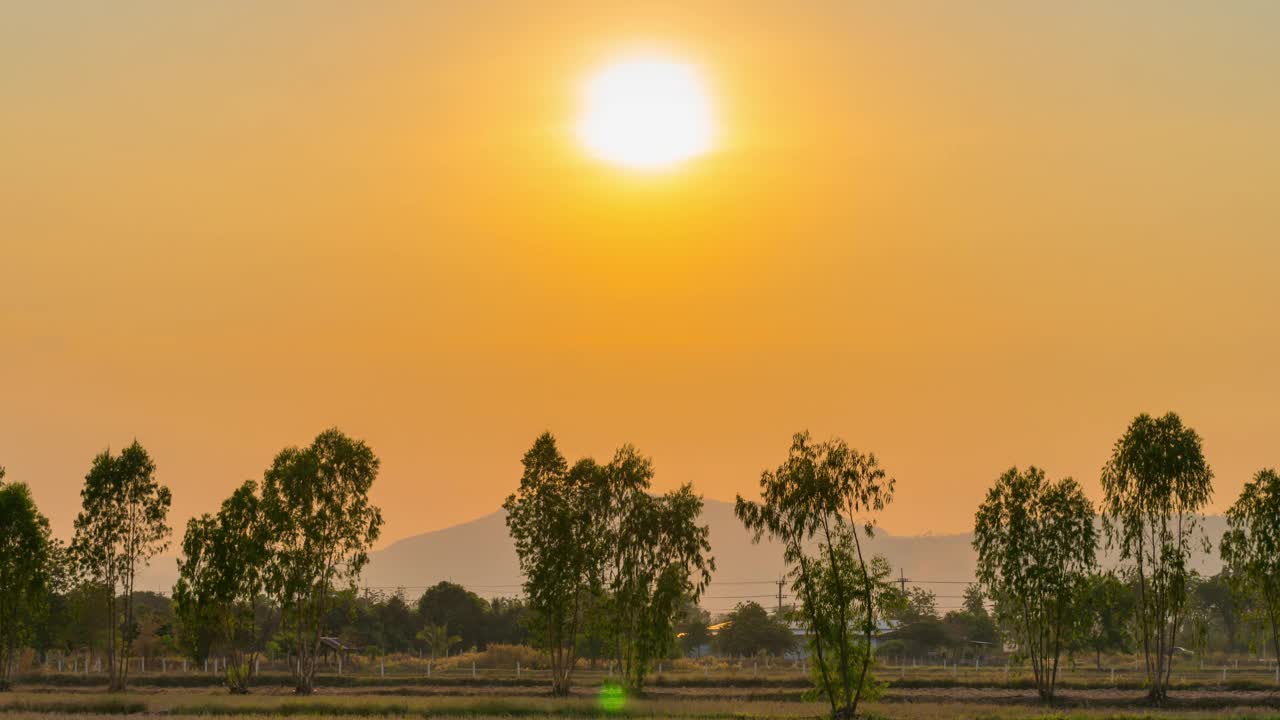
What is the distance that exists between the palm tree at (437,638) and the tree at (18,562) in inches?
3126

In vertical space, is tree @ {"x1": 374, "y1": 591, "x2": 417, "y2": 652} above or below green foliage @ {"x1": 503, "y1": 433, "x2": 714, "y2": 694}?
below

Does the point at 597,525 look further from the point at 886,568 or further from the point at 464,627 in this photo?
the point at 464,627

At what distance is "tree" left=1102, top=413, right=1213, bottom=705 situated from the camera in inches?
3359

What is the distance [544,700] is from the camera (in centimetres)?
8238

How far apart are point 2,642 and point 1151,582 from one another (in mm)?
74205

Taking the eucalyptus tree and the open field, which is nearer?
the open field

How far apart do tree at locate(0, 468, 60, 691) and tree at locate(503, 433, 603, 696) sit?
1249 inches

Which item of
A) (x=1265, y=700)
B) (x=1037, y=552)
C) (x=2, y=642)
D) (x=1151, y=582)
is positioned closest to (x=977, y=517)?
(x=1037, y=552)

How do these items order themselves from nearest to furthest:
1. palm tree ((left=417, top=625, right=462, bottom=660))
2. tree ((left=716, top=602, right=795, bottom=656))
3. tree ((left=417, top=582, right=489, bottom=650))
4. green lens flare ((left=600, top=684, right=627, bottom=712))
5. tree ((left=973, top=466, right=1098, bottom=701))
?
green lens flare ((left=600, top=684, right=627, bottom=712))
tree ((left=973, top=466, right=1098, bottom=701))
palm tree ((left=417, top=625, right=462, bottom=660))
tree ((left=716, top=602, right=795, bottom=656))
tree ((left=417, top=582, right=489, bottom=650))

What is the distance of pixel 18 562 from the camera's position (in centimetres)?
9525

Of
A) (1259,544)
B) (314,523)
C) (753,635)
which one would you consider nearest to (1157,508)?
(1259,544)

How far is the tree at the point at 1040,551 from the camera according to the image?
8612 centimetres

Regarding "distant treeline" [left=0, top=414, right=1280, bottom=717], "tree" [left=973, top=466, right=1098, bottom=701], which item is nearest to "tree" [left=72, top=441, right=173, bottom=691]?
"distant treeline" [left=0, top=414, right=1280, bottom=717]

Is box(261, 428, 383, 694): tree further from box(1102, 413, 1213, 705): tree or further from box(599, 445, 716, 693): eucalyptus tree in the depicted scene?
box(1102, 413, 1213, 705): tree
